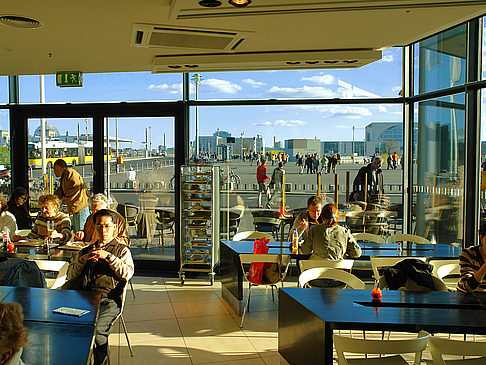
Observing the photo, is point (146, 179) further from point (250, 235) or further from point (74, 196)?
point (250, 235)

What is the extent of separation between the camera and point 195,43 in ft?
17.1

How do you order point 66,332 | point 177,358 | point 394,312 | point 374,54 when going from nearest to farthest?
point 66,332
point 394,312
point 177,358
point 374,54

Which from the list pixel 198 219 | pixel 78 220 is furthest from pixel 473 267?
pixel 78 220

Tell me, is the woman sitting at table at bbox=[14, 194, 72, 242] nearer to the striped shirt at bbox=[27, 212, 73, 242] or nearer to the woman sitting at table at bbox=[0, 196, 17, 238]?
the striped shirt at bbox=[27, 212, 73, 242]

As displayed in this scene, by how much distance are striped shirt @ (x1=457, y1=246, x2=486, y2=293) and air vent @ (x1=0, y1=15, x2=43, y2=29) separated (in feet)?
15.5

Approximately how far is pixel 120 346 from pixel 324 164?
488cm

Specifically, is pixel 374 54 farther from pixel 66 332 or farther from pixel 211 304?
pixel 66 332

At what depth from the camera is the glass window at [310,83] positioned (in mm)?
8570

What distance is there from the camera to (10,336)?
2455mm

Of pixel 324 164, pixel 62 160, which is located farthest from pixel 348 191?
pixel 62 160

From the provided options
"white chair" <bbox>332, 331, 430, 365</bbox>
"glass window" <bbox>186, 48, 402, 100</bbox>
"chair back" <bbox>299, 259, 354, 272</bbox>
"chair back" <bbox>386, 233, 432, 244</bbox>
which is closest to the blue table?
"chair back" <bbox>386, 233, 432, 244</bbox>

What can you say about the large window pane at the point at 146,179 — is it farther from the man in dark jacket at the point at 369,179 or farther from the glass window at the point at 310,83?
the man in dark jacket at the point at 369,179

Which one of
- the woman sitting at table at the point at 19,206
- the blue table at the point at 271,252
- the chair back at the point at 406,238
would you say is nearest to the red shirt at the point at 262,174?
the blue table at the point at 271,252

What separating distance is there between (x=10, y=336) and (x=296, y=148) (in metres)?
6.81
